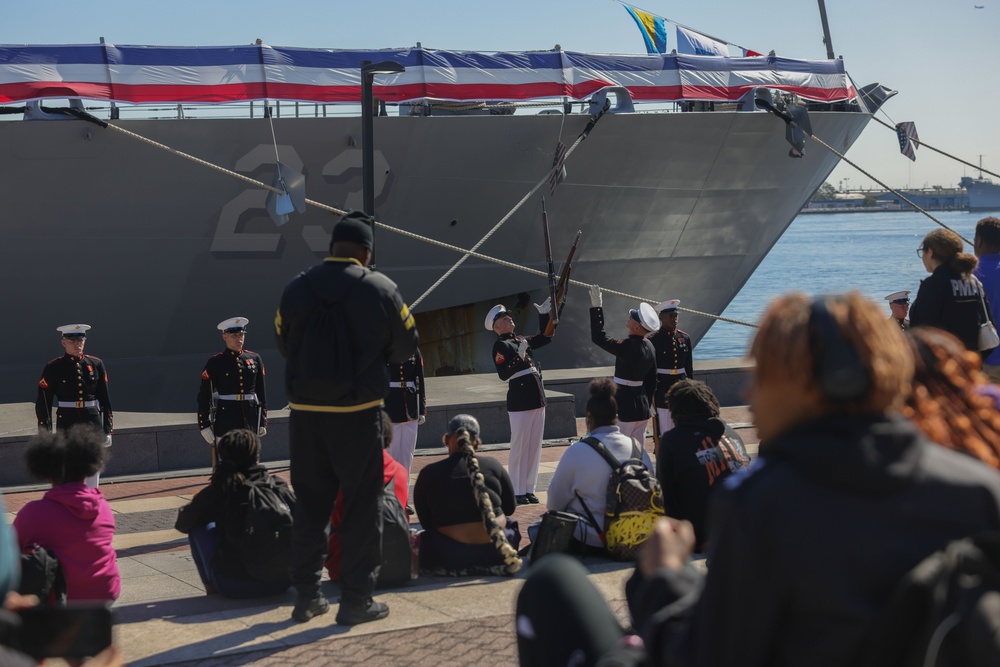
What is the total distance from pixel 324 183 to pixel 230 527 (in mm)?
10282

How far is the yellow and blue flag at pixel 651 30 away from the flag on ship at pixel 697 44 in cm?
30

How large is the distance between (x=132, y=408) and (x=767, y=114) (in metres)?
10.5

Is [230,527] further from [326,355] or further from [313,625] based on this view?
[326,355]

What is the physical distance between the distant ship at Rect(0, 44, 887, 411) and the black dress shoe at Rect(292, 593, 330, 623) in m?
9.95

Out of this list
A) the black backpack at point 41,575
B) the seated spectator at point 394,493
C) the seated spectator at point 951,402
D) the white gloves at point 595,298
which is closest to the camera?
the seated spectator at point 951,402

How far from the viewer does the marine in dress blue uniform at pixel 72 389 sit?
8.61 meters

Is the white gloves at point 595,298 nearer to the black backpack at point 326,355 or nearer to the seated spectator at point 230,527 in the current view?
the seated spectator at point 230,527

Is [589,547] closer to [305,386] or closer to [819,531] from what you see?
[305,386]

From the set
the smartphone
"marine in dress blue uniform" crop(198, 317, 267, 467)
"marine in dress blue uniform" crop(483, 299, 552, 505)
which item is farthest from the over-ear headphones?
"marine in dress blue uniform" crop(198, 317, 267, 467)

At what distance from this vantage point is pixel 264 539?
5.55 meters

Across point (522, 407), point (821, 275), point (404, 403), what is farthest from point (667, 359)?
point (821, 275)

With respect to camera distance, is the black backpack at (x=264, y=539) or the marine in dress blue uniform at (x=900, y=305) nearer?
the black backpack at (x=264, y=539)

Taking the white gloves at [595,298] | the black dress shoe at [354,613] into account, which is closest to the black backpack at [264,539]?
the black dress shoe at [354,613]

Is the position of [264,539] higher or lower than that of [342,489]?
lower
